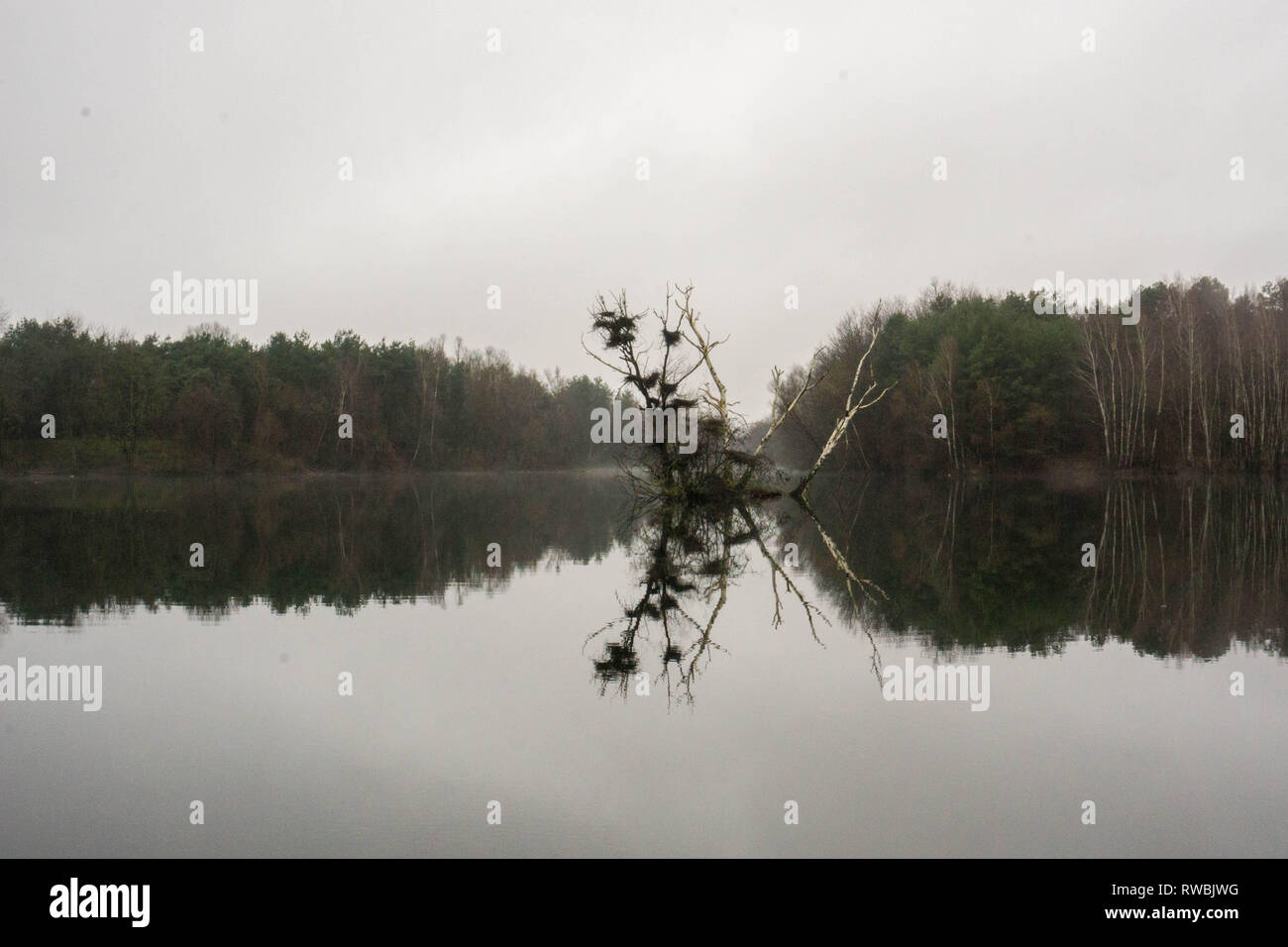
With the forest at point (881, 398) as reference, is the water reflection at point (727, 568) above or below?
below

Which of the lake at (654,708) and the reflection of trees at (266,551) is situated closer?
the lake at (654,708)

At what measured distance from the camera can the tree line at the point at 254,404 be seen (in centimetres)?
6162

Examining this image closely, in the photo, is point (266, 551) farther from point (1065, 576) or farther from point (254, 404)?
point (254, 404)

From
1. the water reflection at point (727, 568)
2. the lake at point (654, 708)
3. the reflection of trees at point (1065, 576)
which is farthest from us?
the water reflection at point (727, 568)

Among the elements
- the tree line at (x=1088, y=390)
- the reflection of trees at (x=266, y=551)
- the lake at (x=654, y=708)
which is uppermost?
the tree line at (x=1088, y=390)

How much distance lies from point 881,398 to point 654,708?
39.5 meters

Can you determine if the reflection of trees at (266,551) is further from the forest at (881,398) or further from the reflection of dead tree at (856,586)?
the forest at (881,398)

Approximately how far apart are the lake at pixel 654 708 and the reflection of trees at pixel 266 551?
0.14 metres

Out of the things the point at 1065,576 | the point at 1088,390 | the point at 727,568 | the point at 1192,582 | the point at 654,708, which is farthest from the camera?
the point at 1088,390

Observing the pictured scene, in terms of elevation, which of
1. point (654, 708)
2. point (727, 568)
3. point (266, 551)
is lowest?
point (654, 708)

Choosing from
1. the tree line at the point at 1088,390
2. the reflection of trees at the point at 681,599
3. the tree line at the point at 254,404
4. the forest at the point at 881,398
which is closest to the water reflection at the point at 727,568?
the reflection of trees at the point at 681,599

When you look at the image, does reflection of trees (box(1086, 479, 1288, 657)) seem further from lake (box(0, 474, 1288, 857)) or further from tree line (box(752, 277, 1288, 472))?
tree line (box(752, 277, 1288, 472))

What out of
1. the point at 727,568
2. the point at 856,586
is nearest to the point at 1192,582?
the point at 856,586

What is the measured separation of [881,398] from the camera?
4381 cm
